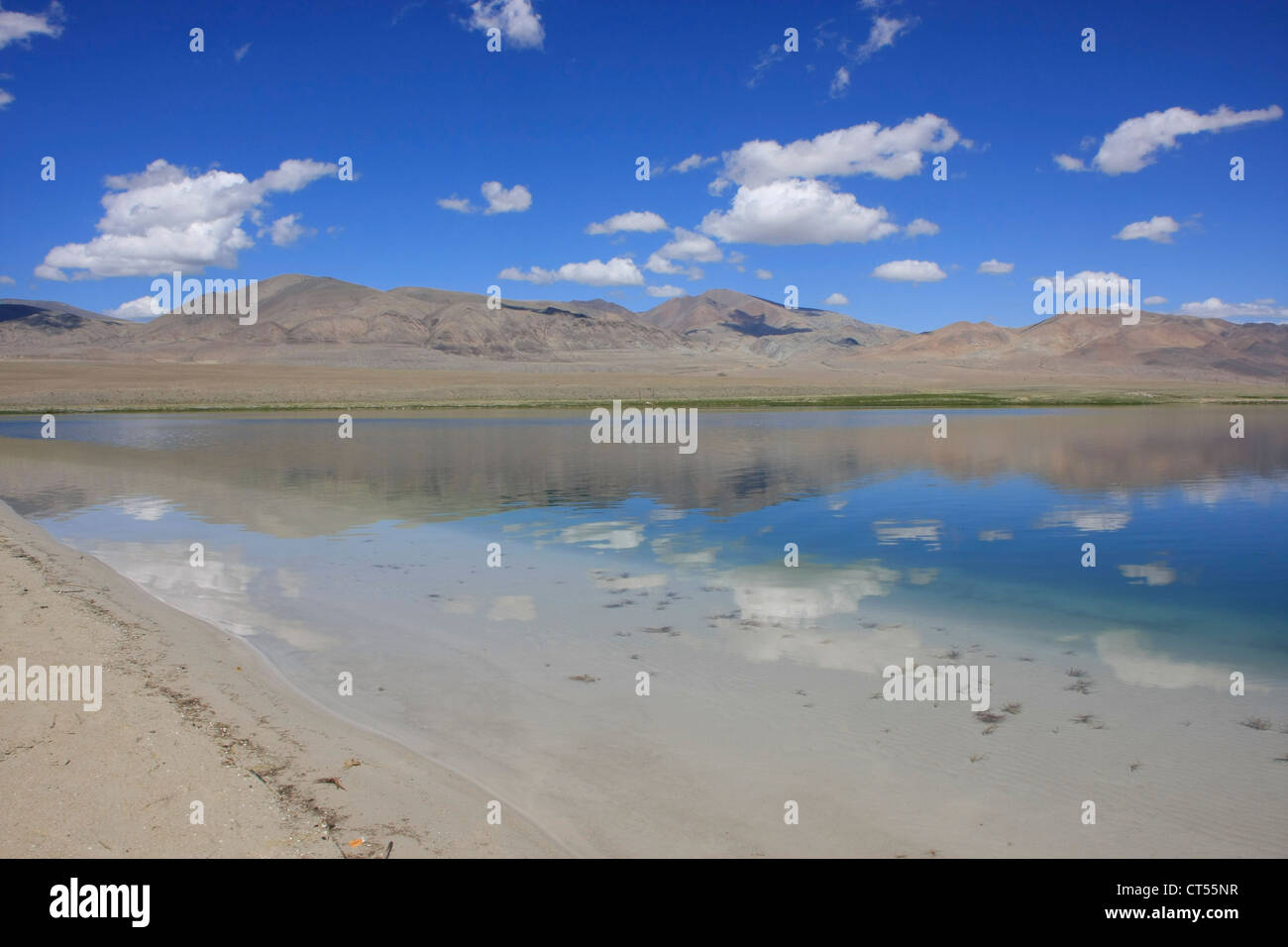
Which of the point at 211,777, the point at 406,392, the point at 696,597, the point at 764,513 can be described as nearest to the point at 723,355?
the point at 406,392

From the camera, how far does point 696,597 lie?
32.5ft

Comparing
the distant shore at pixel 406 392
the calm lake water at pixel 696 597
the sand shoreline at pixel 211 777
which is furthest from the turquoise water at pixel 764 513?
the distant shore at pixel 406 392

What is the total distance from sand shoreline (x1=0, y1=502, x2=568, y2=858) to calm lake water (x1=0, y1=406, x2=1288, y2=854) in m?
0.39

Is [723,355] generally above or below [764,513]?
above

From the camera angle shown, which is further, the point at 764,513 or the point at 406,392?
the point at 406,392

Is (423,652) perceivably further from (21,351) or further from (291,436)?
(21,351)

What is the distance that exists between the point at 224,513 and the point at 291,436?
20.4 meters

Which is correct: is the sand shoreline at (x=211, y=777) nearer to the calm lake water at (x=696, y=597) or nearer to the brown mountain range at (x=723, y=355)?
the calm lake water at (x=696, y=597)

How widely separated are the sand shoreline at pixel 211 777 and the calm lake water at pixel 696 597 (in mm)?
387

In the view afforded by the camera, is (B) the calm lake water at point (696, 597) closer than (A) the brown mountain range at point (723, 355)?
Yes

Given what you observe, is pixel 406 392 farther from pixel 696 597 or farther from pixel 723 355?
pixel 723 355

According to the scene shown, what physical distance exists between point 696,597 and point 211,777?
5769mm

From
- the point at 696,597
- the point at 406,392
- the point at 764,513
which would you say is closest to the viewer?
the point at 696,597

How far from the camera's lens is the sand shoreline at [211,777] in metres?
4.39
